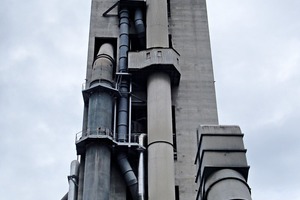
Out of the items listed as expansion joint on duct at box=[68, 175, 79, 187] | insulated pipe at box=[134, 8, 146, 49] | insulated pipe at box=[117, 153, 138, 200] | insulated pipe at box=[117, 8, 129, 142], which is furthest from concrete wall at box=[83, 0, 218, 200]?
expansion joint on duct at box=[68, 175, 79, 187]

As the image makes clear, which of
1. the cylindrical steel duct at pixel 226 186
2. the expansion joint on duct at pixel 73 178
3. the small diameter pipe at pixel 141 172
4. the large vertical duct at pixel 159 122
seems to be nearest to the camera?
the cylindrical steel duct at pixel 226 186

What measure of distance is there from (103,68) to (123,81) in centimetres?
177

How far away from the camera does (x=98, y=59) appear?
32.0 meters

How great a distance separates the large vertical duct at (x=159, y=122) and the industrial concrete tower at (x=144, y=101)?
0.19 ft

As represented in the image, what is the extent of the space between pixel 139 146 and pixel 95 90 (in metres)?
4.51

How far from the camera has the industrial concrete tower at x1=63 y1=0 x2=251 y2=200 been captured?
94.0ft

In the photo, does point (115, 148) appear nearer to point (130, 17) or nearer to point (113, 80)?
point (113, 80)

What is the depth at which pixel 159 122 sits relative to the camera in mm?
29719

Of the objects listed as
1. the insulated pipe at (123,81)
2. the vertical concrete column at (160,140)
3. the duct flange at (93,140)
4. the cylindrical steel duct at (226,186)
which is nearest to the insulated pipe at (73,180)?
the duct flange at (93,140)

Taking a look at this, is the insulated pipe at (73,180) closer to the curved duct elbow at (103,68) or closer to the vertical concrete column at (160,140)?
the vertical concrete column at (160,140)

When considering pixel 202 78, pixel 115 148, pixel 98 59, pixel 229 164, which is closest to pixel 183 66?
pixel 202 78

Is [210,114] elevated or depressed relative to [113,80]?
depressed

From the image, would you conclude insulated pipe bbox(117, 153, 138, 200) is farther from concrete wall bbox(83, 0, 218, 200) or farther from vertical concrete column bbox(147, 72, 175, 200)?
vertical concrete column bbox(147, 72, 175, 200)

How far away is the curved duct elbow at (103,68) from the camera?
3102 cm
